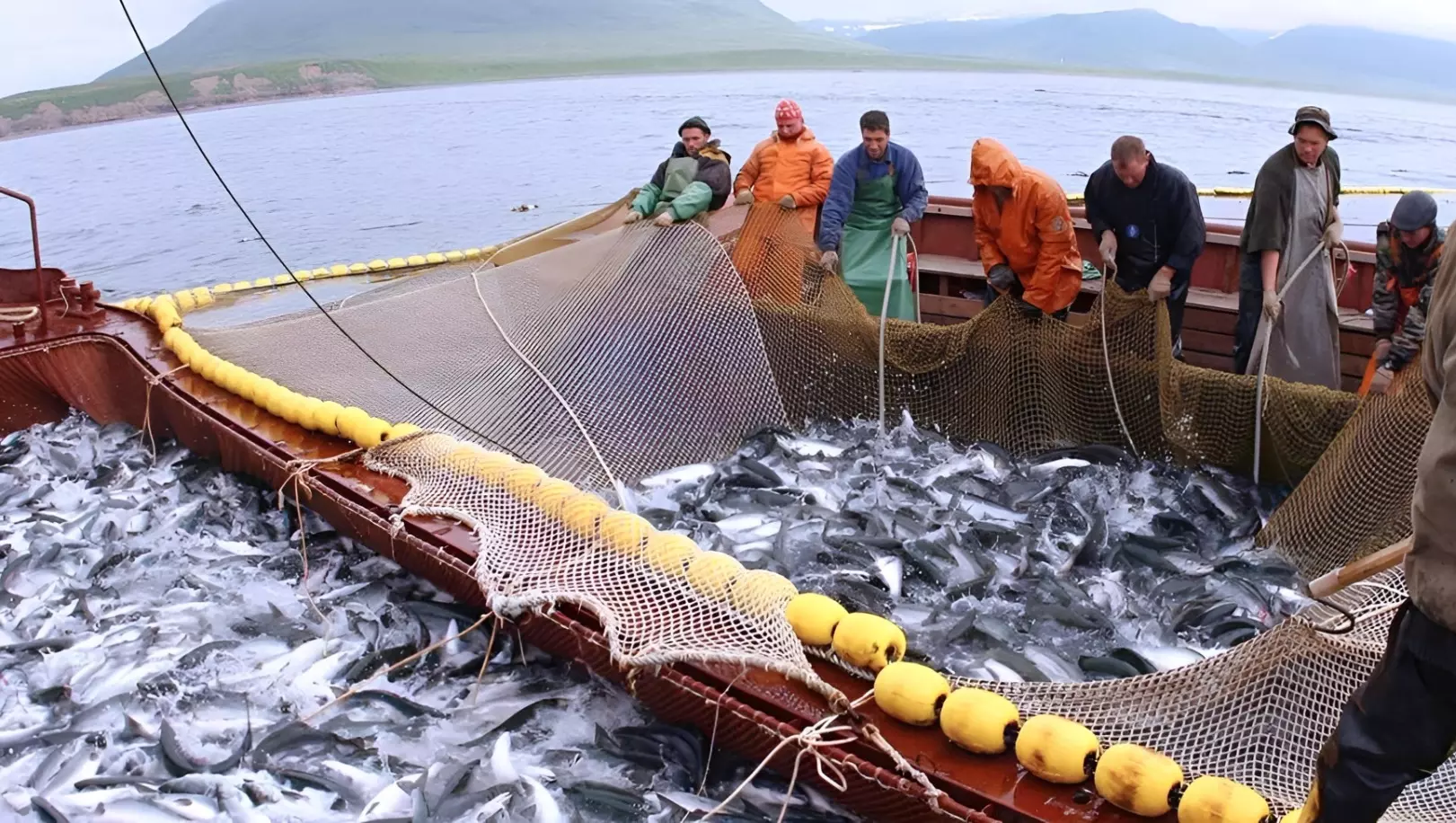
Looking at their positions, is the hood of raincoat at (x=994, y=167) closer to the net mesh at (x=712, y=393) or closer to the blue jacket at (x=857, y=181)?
the net mesh at (x=712, y=393)

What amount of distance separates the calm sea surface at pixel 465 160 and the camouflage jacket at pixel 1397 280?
359 inches

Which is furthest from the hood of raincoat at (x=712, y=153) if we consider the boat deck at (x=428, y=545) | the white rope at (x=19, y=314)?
the white rope at (x=19, y=314)

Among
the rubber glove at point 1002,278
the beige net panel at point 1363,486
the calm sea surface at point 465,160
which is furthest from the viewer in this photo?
the calm sea surface at point 465,160

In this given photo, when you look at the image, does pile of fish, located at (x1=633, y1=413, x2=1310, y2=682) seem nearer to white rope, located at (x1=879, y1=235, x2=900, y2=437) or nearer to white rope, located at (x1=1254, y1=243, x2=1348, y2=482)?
white rope, located at (x1=879, y1=235, x2=900, y2=437)

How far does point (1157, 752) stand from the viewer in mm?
2996

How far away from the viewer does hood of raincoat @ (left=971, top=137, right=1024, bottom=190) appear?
259 inches

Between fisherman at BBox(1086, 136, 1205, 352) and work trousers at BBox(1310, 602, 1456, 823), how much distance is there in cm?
414

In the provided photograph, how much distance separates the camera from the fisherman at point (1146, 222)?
624cm

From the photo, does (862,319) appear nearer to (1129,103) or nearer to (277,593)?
(277,593)

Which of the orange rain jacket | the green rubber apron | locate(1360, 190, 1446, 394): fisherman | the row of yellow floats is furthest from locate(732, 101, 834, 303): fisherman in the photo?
locate(1360, 190, 1446, 394): fisherman

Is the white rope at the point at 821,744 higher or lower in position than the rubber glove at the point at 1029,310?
lower

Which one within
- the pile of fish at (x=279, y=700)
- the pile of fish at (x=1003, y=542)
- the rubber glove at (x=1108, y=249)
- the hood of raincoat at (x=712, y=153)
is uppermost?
the hood of raincoat at (x=712, y=153)

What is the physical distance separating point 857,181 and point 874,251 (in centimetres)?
57

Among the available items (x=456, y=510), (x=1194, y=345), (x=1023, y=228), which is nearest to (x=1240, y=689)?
(x=456, y=510)
